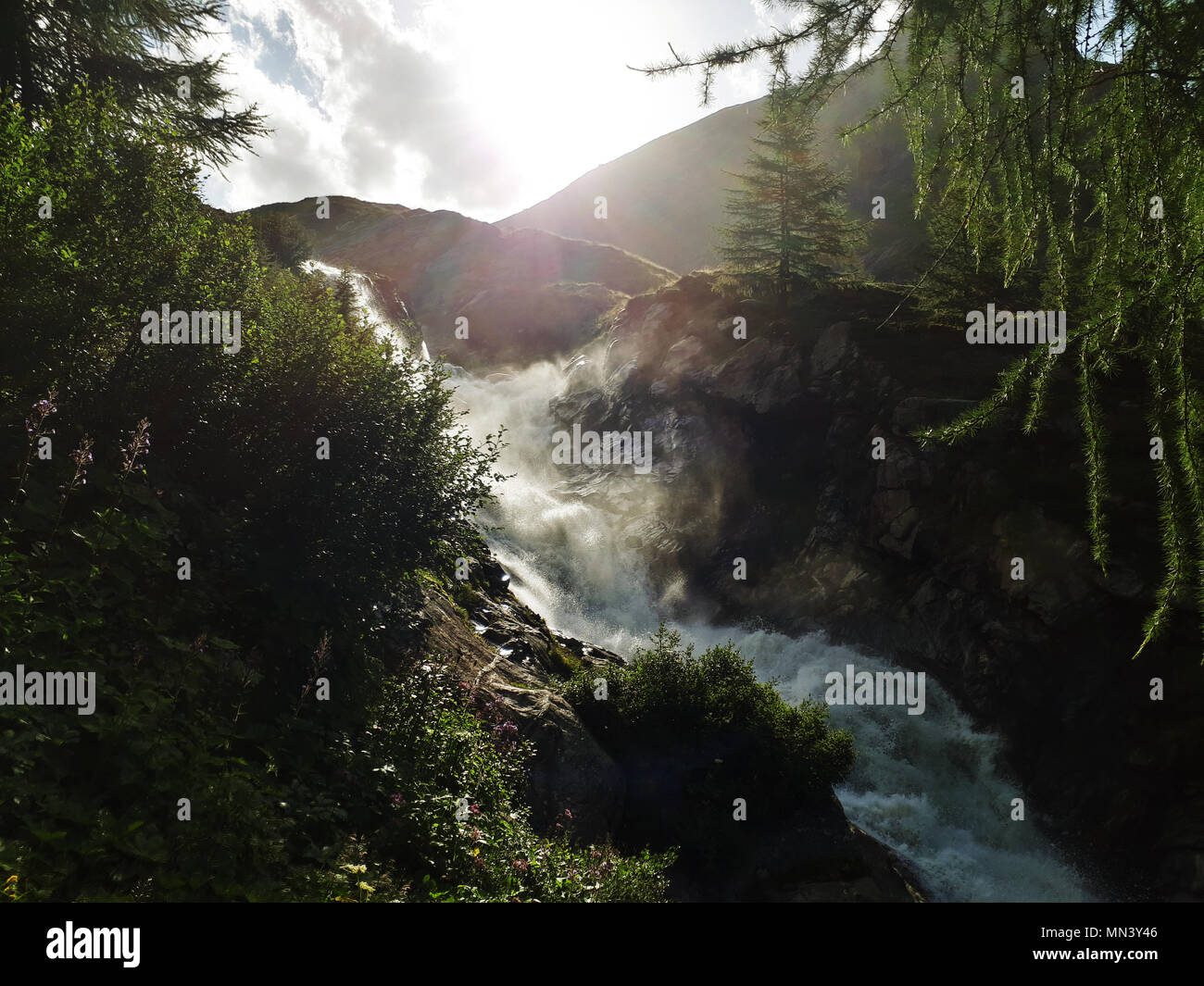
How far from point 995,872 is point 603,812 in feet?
33.8

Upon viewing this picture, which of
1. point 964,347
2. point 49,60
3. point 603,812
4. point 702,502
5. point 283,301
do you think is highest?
point 49,60

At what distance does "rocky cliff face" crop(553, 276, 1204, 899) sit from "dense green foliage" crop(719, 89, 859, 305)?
→ 1807mm

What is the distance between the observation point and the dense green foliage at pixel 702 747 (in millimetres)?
10641

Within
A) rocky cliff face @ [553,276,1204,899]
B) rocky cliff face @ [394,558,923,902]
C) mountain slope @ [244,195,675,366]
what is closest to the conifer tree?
rocky cliff face @ [394,558,923,902]

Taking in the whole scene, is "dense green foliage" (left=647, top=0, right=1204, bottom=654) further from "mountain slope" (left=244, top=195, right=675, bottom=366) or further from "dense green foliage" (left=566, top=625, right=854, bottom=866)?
"mountain slope" (left=244, top=195, right=675, bottom=366)

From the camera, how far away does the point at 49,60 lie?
13.7 metres

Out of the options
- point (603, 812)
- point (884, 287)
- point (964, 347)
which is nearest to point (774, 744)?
point (603, 812)

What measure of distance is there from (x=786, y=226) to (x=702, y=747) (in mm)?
30919

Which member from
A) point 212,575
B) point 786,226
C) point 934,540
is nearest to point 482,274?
point 786,226

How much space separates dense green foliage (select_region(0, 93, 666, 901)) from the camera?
4246 mm

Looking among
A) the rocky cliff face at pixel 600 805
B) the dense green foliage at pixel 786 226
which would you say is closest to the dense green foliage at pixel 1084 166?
the rocky cliff face at pixel 600 805

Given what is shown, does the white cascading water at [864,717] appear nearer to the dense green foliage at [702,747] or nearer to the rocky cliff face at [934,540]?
the rocky cliff face at [934,540]

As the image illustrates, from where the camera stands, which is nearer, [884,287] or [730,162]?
[884,287]
